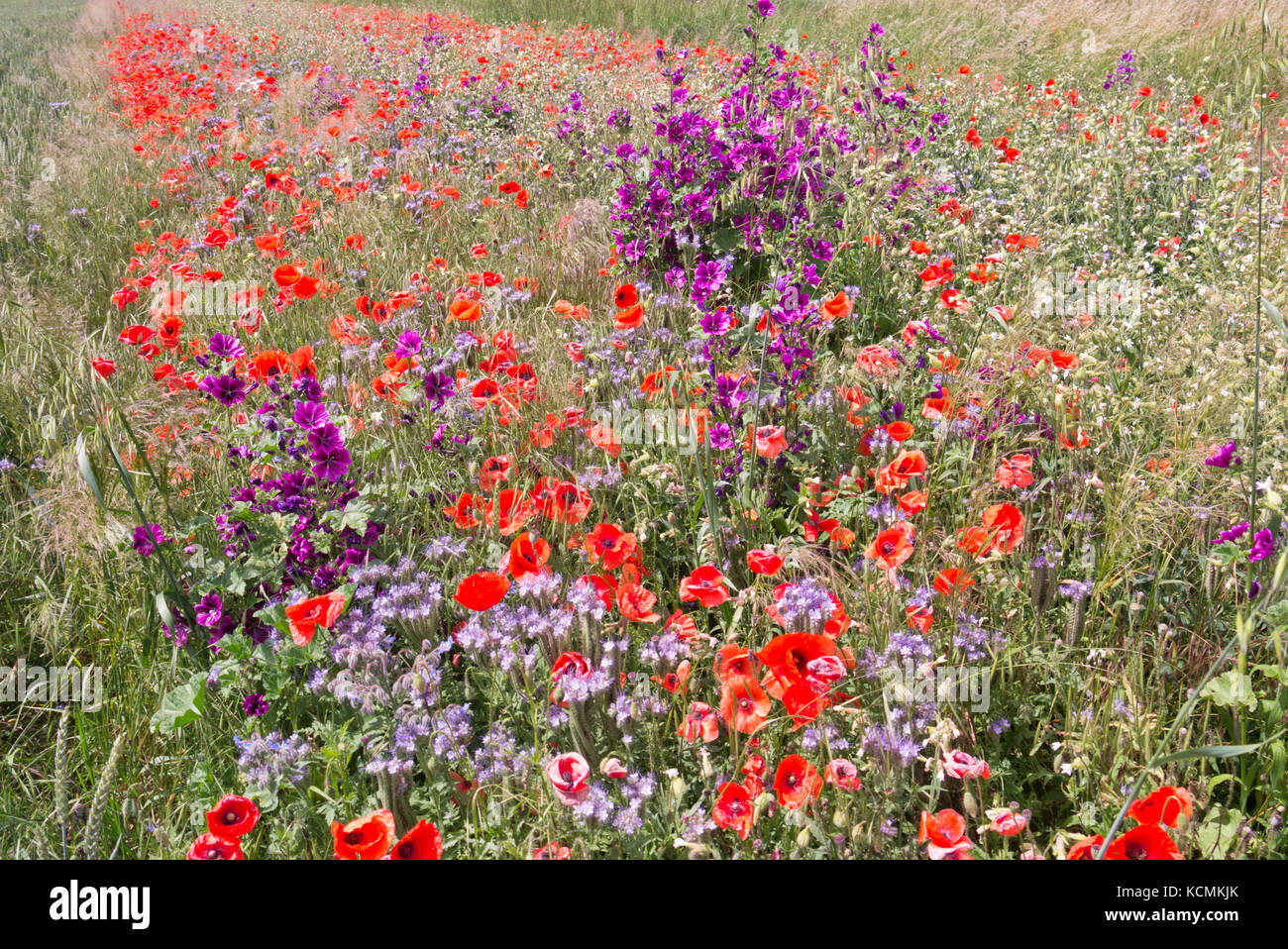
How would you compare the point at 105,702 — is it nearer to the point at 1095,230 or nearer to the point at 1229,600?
the point at 1229,600

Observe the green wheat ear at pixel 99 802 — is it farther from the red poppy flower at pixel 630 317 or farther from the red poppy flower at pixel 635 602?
the red poppy flower at pixel 630 317

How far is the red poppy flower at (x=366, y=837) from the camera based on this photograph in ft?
4.21

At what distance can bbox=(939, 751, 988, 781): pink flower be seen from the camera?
1.37 metres

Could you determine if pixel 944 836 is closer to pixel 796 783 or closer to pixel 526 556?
pixel 796 783

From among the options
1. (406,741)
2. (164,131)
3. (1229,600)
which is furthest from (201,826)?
(164,131)

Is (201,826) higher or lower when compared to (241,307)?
lower

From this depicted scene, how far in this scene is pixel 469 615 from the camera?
6.33 ft

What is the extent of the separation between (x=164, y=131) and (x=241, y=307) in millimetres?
3287

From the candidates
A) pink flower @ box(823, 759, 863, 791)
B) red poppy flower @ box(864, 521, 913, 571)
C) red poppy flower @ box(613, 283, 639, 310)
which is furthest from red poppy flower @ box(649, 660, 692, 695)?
red poppy flower @ box(613, 283, 639, 310)
